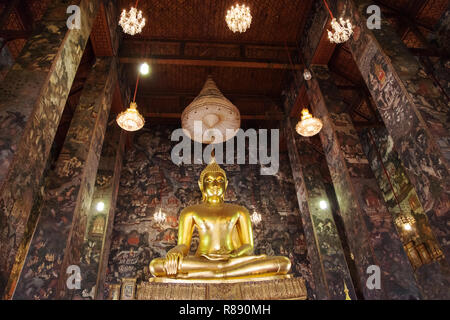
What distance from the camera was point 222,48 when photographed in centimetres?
769

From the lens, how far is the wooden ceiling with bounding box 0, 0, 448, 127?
639 cm

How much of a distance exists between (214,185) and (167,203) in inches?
132

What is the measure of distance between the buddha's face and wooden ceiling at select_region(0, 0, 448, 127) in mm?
3255

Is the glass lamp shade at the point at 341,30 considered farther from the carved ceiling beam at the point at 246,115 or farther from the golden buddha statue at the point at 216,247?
the carved ceiling beam at the point at 246,115

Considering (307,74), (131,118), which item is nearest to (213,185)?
(131,118)

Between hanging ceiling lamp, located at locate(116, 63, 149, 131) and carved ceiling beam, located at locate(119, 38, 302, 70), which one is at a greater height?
carved ceiling beam, located at locate(119, 38, 302, 70)

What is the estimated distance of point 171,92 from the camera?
29.2 feet

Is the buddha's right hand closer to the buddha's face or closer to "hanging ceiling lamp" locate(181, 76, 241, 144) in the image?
the buddha's face

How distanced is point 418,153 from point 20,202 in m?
4.39

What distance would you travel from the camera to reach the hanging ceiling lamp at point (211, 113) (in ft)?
19.5

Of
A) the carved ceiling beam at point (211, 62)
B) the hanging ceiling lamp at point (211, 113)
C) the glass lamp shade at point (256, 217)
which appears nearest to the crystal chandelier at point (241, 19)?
the hanging ceiling lamp at point (211, 113)

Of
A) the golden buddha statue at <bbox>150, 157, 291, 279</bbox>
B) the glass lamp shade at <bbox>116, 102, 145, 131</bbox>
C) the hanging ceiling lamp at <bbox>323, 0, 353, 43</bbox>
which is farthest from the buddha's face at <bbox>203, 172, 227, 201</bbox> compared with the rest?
the hanging ceiling lamp at <bbox>323, 0, 353, 43</bbox>

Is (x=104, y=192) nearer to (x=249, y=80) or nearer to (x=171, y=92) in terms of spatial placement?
(x=171, y=92)
